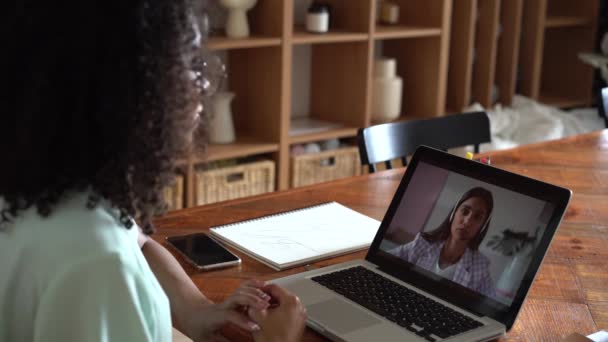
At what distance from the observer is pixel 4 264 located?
3.09 feet

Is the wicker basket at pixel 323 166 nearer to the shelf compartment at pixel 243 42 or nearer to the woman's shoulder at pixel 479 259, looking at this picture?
the shelf compartment at pixel 243 42

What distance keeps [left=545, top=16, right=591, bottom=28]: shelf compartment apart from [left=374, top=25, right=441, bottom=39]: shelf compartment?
846 millimetres

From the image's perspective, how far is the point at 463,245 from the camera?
1.36 m

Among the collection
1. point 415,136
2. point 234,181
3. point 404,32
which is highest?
point 404,32

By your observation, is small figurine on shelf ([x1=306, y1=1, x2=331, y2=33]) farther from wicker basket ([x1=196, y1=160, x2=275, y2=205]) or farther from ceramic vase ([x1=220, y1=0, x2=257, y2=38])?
wicker basket ([x1=196, y1=160, x2=275, y2=205])

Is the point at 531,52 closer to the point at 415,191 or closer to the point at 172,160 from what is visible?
the point at 415,191

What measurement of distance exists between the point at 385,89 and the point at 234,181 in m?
0.85

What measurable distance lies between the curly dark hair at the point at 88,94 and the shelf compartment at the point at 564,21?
371 cm

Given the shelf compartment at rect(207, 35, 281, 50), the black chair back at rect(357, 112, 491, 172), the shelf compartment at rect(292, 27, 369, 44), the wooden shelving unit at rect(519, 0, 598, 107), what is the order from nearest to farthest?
the black chair back at rect(357, 112, 491, 172) → the shelf compartment at rect(207, 35, 281, 50) → the shelf compartment at rect(292, 27, 369, 44) → the wooden shelving unit at rect(519, 0, 598, 107)

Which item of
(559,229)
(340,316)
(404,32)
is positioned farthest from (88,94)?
(404,32)

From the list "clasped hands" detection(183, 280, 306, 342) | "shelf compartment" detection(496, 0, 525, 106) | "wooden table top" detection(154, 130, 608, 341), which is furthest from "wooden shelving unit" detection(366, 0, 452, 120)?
"clasped hands" detection(183, 280, 306, 342)

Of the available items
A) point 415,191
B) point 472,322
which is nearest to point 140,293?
point 472,322

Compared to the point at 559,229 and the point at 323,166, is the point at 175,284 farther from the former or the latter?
the point at 323,166

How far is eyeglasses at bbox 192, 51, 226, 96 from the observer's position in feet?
3.35
